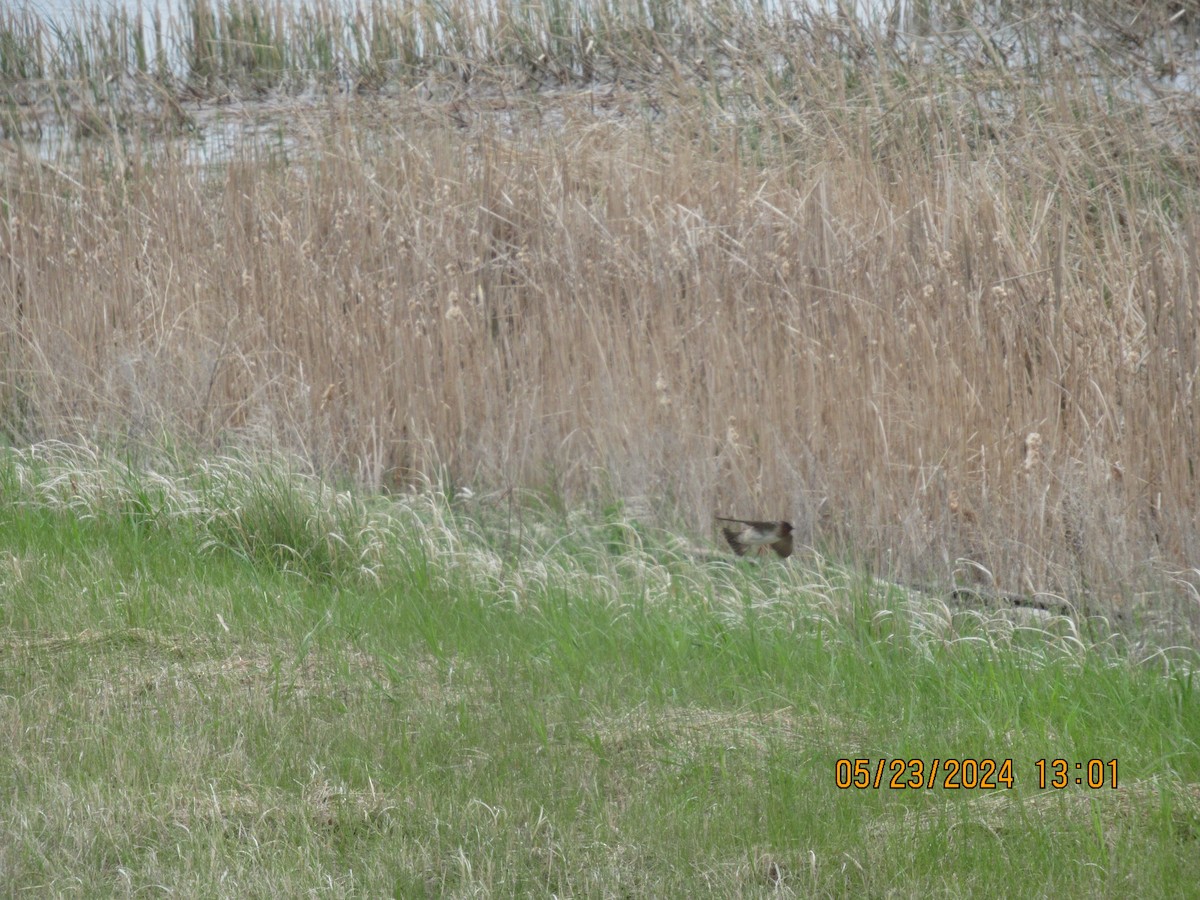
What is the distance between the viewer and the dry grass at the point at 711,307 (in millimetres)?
4141

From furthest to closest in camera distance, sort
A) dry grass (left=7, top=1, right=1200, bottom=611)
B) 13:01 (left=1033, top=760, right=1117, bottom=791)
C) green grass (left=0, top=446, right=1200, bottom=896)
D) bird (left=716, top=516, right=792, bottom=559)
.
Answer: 1. dry grass (left=7, top=1, right=1200, bottom=611)
2. bird (left=716, top=516, right=792, bottom=559)
3. 13:01 (left=1033, top=760, right=1117, bottom=791)
4. green grass (left=0, top=446, right=1200, bottom=896)

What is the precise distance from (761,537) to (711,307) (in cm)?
160

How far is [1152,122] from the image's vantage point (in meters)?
7.15

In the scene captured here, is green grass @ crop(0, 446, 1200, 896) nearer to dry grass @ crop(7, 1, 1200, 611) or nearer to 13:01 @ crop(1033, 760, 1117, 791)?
13:01 @ crop(1033, 760, 1117, 791)

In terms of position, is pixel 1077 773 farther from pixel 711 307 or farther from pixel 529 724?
pixel 711 307

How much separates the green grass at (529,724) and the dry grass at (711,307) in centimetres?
64

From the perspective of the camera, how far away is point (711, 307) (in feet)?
17.8

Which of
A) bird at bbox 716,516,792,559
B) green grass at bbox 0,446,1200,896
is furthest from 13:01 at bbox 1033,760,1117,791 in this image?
bird at bbox 716,516,792,559

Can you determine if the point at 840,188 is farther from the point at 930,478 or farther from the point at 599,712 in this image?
the point at 599,712

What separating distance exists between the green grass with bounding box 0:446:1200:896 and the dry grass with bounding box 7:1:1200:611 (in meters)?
0.64

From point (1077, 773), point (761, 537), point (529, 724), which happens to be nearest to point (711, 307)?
point (761, 537)

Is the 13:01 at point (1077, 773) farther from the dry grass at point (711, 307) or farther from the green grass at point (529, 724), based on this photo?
the dry grass at point (711, 307)

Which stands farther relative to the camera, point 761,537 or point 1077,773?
point 761,537

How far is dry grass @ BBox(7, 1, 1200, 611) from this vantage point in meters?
4.14
